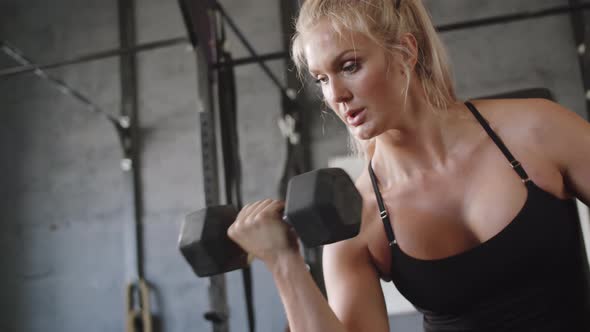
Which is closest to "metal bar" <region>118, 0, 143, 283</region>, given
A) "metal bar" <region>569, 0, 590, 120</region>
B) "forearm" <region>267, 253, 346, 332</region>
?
"metal bar" <region>569, 0, 590, 120</region>

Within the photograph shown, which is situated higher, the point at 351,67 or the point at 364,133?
the point at 351,67

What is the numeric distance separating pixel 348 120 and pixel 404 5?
37cm

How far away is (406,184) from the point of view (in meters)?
1.52

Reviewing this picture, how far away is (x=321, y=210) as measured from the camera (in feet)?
3.71

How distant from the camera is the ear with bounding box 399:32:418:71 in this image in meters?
1.44

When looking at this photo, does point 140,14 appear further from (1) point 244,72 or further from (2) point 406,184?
(2) point 406,184

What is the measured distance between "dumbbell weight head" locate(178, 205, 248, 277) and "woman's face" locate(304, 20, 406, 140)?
0.37 meters

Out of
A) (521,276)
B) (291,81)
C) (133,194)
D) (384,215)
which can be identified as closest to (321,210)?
(384,215)

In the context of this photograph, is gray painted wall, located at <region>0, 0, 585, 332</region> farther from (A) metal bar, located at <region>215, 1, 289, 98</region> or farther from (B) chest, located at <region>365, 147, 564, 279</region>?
(B) chest, located at <region>365, 147, 564, 279</region>

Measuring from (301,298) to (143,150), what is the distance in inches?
177

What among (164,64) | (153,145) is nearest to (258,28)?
(164,64)

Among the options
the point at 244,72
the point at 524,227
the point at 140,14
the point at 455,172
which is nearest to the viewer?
the point at 524,227

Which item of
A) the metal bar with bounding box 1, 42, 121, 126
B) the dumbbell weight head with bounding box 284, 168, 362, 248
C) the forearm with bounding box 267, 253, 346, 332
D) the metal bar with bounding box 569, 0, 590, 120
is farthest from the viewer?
the metal bar with bounding box 569, 0, 590, 120

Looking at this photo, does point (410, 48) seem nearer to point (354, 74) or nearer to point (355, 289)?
point (354, 74)
